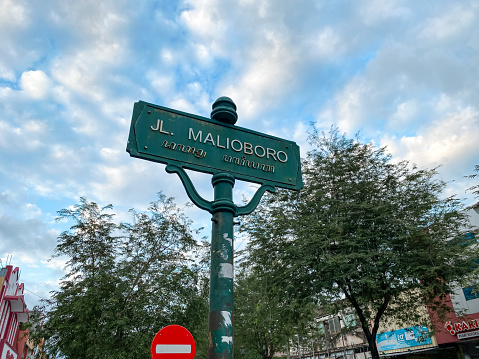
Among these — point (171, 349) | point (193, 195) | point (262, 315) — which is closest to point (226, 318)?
point (171, 349)

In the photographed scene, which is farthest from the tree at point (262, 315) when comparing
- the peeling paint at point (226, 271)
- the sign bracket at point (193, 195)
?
the peeling paint at point (226, 271)

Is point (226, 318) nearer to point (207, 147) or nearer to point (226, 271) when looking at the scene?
point (226, 271)

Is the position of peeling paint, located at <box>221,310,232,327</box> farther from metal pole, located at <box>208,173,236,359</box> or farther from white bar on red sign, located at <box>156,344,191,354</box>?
white bar on red sign, located at <box>156,344,191,354</box>

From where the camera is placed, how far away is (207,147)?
326cm

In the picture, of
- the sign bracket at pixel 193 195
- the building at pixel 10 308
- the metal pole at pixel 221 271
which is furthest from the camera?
the building at pixel 10 308

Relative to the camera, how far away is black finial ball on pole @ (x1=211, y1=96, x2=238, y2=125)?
3439 mm

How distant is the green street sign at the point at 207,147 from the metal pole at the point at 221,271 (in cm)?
21

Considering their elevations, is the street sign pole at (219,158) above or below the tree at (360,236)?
below

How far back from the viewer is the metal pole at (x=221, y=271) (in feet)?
8.21

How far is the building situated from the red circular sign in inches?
883

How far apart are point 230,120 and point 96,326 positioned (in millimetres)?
9580

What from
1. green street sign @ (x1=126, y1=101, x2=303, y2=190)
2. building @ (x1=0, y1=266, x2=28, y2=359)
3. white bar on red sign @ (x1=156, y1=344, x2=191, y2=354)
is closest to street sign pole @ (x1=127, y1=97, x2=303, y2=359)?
green street sign @ (x1=126, y1=101, x2=303, y2=190)

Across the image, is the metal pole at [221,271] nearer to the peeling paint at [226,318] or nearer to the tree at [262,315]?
the peeling paint at [226,318]

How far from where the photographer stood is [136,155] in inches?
116
